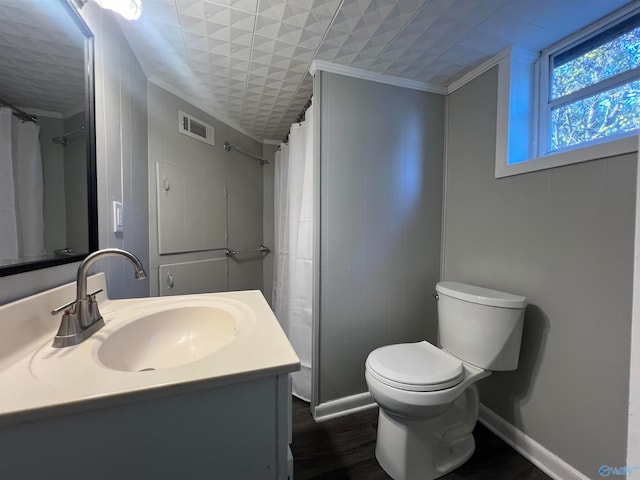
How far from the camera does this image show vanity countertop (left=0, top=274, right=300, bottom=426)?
39 cm

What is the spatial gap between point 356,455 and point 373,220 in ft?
3.96

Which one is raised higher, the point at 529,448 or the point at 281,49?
the point at 281,49

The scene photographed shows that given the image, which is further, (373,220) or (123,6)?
(373,220)

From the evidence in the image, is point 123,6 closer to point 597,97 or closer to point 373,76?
point 373,76

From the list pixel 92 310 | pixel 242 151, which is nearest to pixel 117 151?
pixel 92 310

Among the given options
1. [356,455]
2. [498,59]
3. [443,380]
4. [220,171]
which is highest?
[498,59]

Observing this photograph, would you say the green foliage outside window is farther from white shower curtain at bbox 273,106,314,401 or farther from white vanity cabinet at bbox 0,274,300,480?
white vanity cabinet at bbox 0,274,300,480

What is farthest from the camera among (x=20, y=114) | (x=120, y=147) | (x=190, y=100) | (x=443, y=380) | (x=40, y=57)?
(x=190, y=100)

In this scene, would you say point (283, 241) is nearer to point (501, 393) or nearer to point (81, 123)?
point (81, 123)

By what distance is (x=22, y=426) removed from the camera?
14.6 inches

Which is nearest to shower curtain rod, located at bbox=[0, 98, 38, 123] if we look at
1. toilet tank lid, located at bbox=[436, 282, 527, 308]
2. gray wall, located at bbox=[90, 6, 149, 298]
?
gray wall, located at bbox=[90, 6, 149, 298]

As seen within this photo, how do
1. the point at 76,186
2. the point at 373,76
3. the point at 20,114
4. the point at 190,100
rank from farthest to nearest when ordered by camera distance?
the point at 190,100
the point at 373,76
the point at 76,186
the point at 20,114

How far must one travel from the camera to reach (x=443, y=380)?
100cm

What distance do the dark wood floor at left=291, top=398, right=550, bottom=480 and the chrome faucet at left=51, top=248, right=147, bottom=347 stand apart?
106cm
